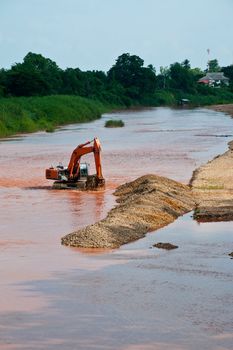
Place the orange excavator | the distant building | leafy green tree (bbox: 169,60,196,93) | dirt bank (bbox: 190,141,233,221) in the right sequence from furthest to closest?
the distant building < leafy green tree (bbox: 169,60,196,93) < the orange excavator < dirt bank (bbox: 190,141,233,221)

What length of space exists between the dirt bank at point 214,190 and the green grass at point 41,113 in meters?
28.0

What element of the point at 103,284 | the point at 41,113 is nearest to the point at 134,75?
the point at 41,113

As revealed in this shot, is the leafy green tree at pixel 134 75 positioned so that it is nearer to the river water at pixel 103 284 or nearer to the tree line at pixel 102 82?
the tree line at pixel 102 82

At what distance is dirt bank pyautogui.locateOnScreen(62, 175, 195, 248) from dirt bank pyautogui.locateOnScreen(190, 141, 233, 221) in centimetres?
43

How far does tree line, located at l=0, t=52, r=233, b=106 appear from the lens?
84.2 metres

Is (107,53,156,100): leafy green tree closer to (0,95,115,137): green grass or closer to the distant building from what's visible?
(0,95,115,137): green grass

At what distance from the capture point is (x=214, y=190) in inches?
994

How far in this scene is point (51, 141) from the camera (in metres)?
52.7

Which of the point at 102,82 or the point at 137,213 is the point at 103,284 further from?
the point at 102,82

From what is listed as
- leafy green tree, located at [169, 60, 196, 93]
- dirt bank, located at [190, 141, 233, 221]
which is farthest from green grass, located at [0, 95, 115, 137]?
leafy green tree, located at [169, 60, 196, 93]

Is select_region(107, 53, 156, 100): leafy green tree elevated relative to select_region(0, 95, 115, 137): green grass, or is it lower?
elevated

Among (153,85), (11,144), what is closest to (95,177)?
(11,144)

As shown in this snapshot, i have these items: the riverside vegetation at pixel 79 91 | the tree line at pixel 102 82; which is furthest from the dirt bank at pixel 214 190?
the tree line at pixel 102 82

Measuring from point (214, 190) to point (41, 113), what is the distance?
48.1 metres
